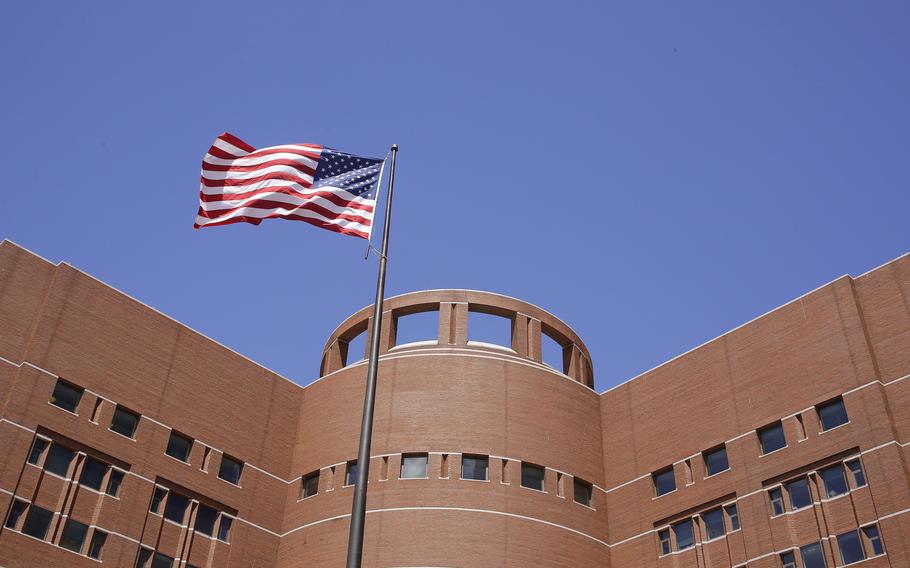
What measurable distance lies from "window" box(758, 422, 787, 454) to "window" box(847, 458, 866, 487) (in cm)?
285

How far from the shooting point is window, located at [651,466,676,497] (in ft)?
135

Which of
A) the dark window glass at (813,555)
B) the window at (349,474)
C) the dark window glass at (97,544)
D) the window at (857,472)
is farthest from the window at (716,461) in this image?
the dark window glass at (97,544)

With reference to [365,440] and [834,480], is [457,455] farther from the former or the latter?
[365,440]

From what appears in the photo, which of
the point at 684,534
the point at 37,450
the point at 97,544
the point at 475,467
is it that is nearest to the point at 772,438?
the point at 684,534

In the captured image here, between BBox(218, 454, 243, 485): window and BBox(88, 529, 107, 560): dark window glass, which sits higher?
BBox(218, 454, 243, 485): window

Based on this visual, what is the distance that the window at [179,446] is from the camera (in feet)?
132

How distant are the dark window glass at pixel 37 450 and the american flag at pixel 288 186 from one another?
1720 centimetres

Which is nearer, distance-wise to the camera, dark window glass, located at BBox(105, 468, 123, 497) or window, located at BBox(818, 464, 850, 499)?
window, located at BBox(818, 464, 850, 499)

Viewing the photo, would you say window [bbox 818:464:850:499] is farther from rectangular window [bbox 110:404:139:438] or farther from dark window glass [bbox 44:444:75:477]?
dark window glass [bbox 44:444:75:477]

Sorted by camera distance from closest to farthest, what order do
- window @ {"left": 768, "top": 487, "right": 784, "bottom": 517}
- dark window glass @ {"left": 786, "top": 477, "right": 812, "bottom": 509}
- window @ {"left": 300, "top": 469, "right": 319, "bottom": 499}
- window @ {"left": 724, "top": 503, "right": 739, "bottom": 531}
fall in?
dark window glass @ {"left": 786, "top": 477, "right": 812, "bottom": 509} < window @ {"left": 768, "top": 487, "right": 784, "bottom": 517} < window @ {"left": 724, "top": 503, "right": 739, "bottom": 531} < window @ {"left": 300, "top": 469, "right": 319, "bottom": 499}

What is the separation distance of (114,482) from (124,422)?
2.52 m

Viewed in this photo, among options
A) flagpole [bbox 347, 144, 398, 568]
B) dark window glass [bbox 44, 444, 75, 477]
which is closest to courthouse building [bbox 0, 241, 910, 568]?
dark window glass [bbox 44, 444, 75, 477]

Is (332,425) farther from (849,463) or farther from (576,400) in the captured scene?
(849,463)

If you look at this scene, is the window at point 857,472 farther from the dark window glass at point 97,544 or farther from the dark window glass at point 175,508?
the dark window glass at point 97,544
